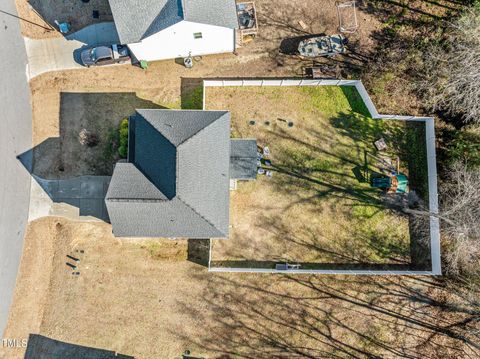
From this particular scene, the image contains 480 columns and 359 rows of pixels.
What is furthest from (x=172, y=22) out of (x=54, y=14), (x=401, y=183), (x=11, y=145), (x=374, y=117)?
(x=401, y=183)

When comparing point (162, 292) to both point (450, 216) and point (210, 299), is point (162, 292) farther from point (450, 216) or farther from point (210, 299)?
point (450, 216)

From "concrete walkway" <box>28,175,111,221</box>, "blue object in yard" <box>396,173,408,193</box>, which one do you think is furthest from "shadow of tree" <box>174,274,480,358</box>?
"concrete walkway" <box>28,175,111,221</box>

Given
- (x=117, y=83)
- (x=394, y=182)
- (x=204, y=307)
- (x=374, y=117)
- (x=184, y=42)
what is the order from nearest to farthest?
(x=184, y=42)
(x=394, y=182)
(x=204, y=307)
(x=374, y=117)
(x=117, y=83)

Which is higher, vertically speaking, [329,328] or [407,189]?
[407,189]

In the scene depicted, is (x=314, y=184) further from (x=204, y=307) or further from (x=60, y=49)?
(x=60, y=49)

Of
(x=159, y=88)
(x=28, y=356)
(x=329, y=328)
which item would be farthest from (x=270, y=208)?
(x=28, y=356)

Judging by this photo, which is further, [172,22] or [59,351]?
[59,351]

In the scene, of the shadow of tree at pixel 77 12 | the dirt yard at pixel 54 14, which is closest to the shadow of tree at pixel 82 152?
the dirt yard at pixel 54 14
